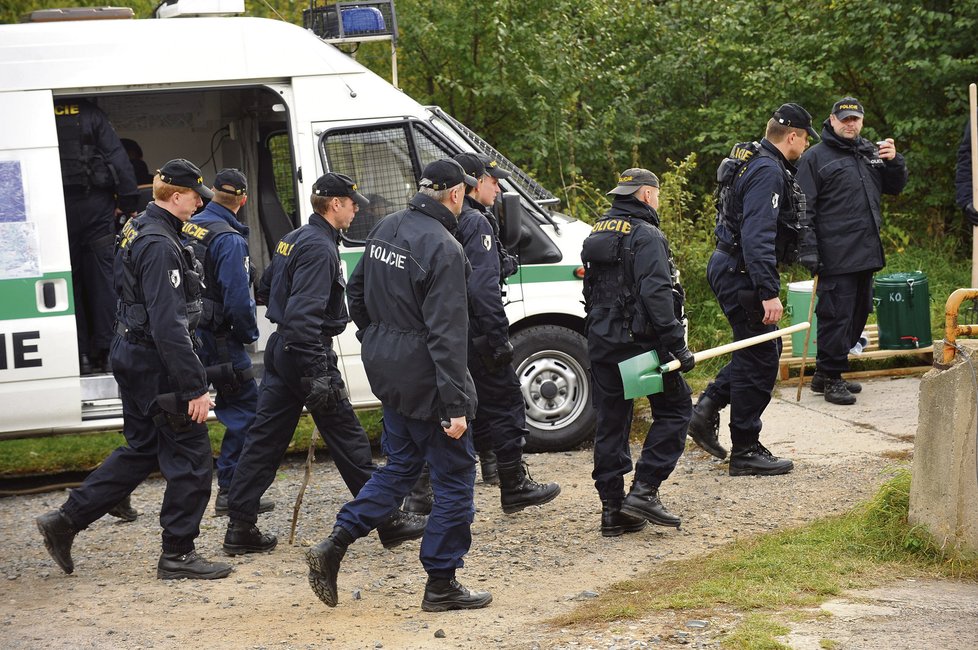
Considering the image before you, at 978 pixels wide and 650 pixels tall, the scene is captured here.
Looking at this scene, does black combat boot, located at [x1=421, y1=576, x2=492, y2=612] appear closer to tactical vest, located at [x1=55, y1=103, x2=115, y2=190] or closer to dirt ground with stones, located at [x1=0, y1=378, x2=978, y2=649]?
dirt ground with stones, located at [x1=0, y1=378, x2=978, y2=649]

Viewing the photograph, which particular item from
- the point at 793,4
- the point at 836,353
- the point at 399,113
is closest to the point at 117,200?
the point at 399,113

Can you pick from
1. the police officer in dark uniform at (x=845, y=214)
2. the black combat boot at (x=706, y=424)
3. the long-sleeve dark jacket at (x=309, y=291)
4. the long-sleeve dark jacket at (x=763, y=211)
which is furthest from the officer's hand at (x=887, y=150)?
the long-sleeve dark jacket at (x=309, y=291)

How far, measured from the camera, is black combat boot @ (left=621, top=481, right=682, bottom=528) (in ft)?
19.9

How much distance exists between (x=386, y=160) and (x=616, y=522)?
290 cm

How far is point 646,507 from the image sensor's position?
606 centimetres

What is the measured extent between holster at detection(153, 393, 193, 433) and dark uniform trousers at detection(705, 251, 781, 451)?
10.2ft

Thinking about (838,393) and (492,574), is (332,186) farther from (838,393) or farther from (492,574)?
(838,393)

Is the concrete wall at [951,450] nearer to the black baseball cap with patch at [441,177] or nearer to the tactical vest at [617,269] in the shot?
the tactical vest at [617,269]

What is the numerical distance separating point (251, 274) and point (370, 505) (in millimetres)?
2168

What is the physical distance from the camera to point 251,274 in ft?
22.6

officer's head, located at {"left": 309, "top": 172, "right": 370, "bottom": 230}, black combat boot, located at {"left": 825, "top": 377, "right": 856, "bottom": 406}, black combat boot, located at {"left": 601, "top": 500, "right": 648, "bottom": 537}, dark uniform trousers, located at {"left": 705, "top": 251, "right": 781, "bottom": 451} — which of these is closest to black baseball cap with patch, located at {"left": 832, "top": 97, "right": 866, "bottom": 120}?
dark uniform trousers, located at {"left": 705, "top": 251, "right": 781, "bottom": 451}

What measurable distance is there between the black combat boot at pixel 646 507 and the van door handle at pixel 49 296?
12.2ft

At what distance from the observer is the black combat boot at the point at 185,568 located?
5.75 metres

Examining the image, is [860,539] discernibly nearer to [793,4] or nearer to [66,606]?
[66,606]
